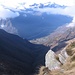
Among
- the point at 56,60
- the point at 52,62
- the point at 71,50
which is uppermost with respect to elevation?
the point at 56,60

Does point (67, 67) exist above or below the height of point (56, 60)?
below

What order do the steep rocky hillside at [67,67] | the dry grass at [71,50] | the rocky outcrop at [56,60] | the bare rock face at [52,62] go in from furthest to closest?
1. the bare rock face at [52,62]
2. the rocky outcrop at [56,60]
3. the dry grass at [71,50]
4. the steep rocky hillside at [67,67]

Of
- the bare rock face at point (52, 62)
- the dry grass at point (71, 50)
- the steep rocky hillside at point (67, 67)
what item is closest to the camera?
the steep rocky hillside at point (67, 67)

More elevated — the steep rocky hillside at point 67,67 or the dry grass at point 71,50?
the dry grass at point 71,50

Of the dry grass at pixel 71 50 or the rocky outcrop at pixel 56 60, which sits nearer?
the dry grass at pixel 71 50

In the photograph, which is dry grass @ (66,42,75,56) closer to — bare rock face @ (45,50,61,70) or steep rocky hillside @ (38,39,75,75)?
steep rocky hillside @ (38,39,75,75)

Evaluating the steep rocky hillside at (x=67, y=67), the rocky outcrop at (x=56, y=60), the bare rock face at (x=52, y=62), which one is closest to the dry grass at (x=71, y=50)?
the steep rocky hillside at (x=67, y=67)

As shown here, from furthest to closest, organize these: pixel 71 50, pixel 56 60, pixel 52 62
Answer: pixel 56 60 < pixel 52 62 < pixel 71 50

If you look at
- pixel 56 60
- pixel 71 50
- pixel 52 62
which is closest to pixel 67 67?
pixel 71 50

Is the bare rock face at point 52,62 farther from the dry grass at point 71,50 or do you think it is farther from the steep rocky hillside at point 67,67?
the dry grass at point 71,50

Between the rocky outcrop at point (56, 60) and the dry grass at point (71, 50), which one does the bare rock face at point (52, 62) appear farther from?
the dry grass at point (71, 50)

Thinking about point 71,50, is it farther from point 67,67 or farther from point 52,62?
point 67,67
